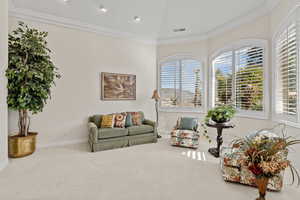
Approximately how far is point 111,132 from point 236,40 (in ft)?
13.7

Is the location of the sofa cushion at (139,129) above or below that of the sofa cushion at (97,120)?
below

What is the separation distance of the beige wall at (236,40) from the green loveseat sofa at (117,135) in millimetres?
1511

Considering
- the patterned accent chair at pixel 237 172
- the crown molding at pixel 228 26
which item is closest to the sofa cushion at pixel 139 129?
the patterned accent chair at pixel 237 172

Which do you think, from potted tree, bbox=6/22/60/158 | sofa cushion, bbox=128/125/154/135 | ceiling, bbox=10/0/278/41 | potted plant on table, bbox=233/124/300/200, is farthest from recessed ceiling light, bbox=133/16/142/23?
potted plant on table, bbox=233/124/300/200

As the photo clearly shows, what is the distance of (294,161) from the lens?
2820 mm

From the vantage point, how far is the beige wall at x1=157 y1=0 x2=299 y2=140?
346cm

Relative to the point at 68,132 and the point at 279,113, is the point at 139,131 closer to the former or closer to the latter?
the point at 68,132

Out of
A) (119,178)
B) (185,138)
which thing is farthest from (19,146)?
(185,138)

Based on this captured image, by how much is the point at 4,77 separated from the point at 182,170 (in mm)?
3635

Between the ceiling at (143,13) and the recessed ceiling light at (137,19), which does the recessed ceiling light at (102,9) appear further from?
the recessed ceiling light at (137,19)

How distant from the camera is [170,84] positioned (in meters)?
6.03

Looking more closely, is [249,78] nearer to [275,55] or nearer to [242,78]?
[242,78]

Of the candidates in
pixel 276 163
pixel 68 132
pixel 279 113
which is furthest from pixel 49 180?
pixel 279 113

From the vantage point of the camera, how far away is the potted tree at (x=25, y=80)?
3.16m
